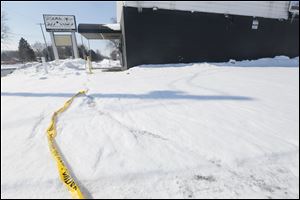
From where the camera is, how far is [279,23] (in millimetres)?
12844

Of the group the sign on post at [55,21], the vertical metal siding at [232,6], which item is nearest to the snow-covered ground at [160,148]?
the sign on post at [55,21]

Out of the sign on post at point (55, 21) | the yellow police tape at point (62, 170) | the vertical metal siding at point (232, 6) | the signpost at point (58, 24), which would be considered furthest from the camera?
the vertical metal siding at point (232, 6)

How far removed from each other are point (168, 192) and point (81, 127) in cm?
172

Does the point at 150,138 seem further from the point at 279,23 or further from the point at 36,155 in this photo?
the point at 279,23

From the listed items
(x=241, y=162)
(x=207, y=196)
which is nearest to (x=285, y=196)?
(x=241, y=162)

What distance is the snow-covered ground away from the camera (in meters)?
1.59

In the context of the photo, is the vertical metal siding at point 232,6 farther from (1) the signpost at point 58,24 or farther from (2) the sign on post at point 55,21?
(2) the sign on post at point 55,21

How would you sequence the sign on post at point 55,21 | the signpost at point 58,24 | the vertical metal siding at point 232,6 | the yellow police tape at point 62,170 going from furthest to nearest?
the vertical metal siding at point 232,6 < the signpost at point 58,24 < the sign on post at point 55,21 < the yellow police tape at point 62,170

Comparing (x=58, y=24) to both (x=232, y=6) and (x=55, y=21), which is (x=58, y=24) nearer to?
(x=55, y=21)

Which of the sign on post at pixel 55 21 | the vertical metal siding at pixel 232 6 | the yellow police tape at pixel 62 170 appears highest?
the vertical metal siding at pixel 232 6

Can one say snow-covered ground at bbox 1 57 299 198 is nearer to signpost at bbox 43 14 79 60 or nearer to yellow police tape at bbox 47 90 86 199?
yellow police tape at bbox 47 90 86 199

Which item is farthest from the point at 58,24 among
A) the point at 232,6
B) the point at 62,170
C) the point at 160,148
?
the point at 232,6

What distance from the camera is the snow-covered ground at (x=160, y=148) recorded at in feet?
5.20

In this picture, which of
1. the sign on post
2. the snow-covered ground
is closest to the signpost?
the sign on post
